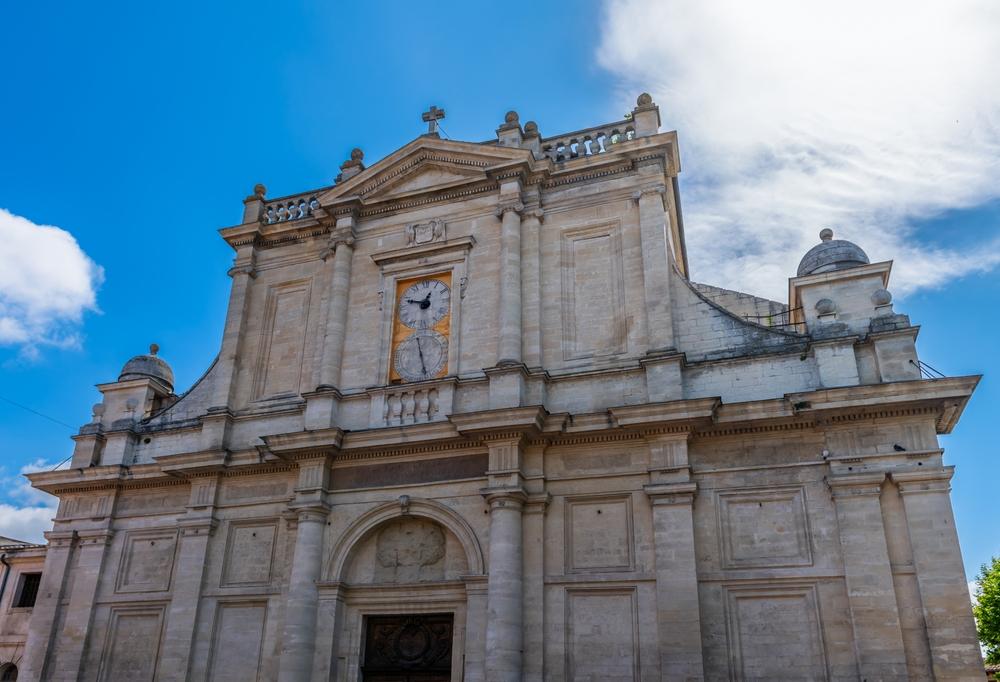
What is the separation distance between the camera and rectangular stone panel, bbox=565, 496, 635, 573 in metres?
13.1

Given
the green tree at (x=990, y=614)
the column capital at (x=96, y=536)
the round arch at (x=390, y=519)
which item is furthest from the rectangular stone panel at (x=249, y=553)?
the green tree at (x=990, y=614)

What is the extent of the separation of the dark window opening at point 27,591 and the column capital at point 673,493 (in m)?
15.3

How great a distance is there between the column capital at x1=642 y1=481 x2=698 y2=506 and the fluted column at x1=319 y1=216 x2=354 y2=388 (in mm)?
6494

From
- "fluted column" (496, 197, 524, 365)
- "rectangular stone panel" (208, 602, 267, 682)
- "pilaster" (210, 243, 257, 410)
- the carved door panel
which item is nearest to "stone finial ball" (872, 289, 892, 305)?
"fluted column" (496, 197, 524, 365)

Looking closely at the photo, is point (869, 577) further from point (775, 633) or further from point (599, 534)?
point (599, 534)

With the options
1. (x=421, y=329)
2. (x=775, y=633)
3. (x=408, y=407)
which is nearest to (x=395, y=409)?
(x=408, y=407)

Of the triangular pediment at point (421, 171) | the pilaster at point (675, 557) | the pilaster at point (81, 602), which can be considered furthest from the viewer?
the triangular pediment at point (421, 171)

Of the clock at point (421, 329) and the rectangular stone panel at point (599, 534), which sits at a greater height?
the clock at point (421, 329)

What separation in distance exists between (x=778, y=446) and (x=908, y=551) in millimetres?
2311

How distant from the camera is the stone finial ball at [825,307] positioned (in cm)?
1378

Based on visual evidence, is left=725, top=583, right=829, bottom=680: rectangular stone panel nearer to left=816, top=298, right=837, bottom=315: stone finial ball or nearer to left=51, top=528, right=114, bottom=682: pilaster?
left=816, top=298, right=837, bottom=315: stone finial ball

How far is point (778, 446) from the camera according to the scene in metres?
13.2

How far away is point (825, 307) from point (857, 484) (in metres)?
3.01

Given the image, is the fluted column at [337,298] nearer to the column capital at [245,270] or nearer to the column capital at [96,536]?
the column capital at [245,270]
